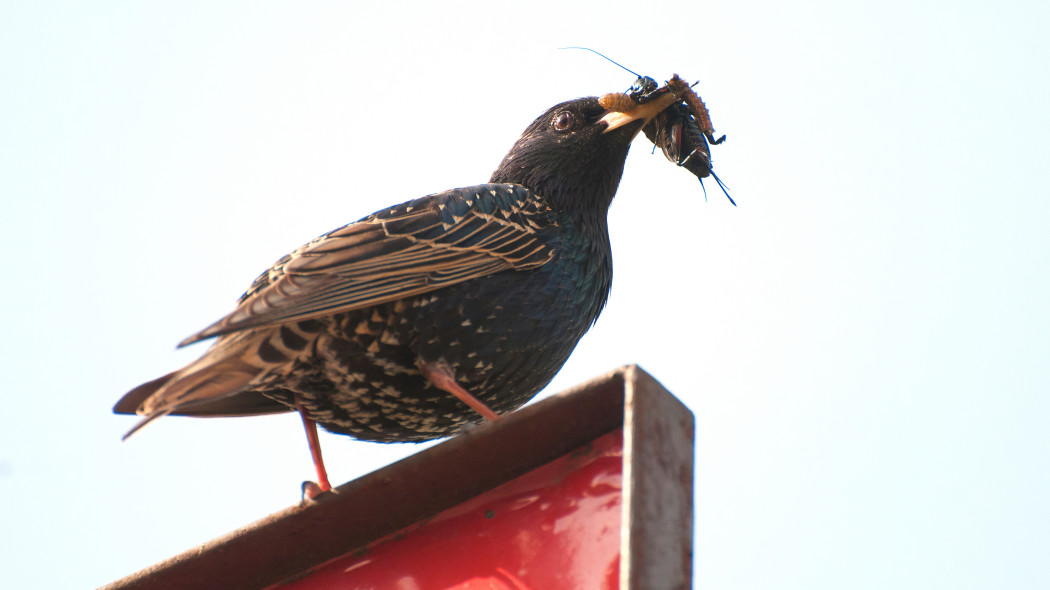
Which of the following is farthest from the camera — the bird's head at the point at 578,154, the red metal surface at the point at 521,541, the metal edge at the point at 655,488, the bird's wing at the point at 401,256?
the bird's head at the point at 578,154

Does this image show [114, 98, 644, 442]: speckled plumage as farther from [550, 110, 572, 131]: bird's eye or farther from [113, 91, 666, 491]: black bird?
[550, 110, 572, 131]: bird's eye

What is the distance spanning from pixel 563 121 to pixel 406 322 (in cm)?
171

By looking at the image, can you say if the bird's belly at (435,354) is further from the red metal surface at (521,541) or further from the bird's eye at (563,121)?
the bird's eye at (563,121)

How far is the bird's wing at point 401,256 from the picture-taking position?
10.0ft

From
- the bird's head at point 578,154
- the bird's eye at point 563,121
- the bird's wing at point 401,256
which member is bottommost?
the bird's wing at point 401,256

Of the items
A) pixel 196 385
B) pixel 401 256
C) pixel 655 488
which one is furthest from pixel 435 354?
pixel 655 488

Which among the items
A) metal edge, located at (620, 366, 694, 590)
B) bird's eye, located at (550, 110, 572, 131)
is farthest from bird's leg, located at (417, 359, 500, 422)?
bird's eye, located at (550, 110, 572, 131)

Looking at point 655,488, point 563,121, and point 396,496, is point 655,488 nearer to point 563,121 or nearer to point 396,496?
point 396,496

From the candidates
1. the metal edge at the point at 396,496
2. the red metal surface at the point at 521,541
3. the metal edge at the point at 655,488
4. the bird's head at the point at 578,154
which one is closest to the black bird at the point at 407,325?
the bird's head at the point at 578,154

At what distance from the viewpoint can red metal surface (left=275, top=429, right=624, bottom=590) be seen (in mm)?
2340

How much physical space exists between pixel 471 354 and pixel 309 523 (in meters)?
0.86

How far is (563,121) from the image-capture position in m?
4.68

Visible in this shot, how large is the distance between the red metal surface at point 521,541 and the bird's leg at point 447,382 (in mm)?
619

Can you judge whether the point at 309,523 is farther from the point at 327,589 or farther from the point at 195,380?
the point at 195,380
